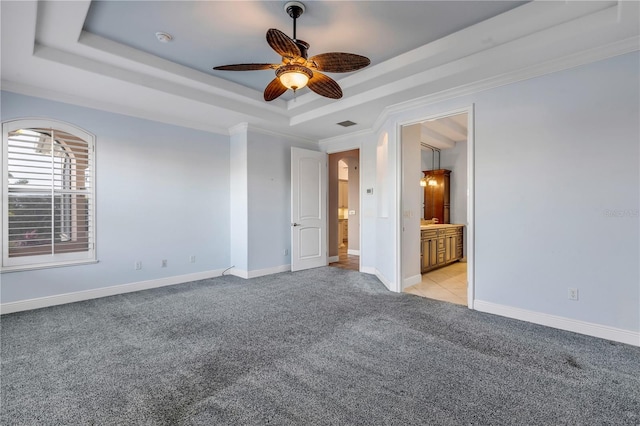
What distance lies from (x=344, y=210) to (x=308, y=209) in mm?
4225

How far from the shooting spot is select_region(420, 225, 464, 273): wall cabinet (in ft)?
17.5

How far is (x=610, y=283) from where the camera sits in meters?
2.77

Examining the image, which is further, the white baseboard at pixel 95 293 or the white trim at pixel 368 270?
the white trim at pixel 368 270

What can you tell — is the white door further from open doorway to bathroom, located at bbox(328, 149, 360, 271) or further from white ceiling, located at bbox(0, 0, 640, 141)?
white ceiling, located at bbox(0, 0, 640, 141)

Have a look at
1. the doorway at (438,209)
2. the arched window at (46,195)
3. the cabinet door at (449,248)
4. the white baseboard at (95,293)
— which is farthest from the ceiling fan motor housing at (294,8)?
the cabinet door at (449,248)

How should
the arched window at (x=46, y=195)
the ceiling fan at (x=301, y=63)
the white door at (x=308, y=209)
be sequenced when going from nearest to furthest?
the ceiling fan at (x=301, y=63), the arched window at (x=46, y=195), the white door at (x=308, y=209)

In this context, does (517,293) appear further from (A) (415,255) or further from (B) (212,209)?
(B) (212,209)

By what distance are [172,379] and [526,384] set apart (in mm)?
2487

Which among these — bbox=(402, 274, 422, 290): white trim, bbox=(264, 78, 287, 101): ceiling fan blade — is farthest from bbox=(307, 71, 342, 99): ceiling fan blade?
bbox=(402, 274, 422, 290): white trim

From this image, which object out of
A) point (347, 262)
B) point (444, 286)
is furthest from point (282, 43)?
point (347, 262)

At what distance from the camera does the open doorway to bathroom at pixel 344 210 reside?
22.4 ft

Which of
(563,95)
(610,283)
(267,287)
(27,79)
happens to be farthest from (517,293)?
(27,79)

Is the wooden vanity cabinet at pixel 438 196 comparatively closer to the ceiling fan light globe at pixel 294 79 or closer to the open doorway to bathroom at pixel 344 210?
the open doorway to bathroom at pixel 344 210

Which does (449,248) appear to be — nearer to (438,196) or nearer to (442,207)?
(442,207)
